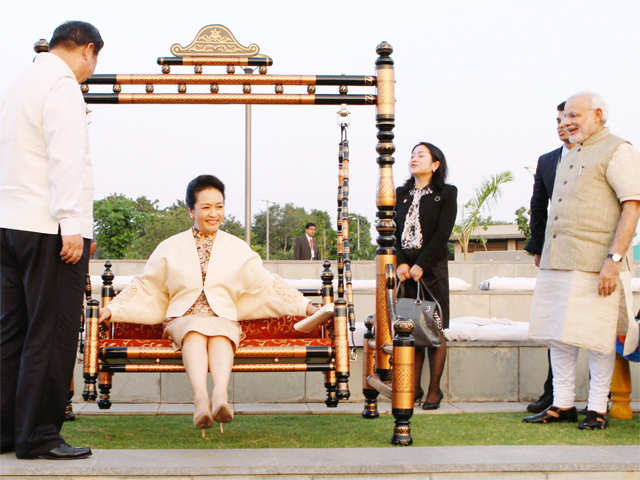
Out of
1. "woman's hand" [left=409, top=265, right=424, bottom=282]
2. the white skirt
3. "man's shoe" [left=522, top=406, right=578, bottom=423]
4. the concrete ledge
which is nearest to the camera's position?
the concrete ledge

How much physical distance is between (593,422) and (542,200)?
1596 mm

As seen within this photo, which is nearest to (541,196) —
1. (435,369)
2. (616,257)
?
(616,257)

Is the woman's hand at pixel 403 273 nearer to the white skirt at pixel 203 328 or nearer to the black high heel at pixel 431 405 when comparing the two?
the black high heel at pixel 431 405

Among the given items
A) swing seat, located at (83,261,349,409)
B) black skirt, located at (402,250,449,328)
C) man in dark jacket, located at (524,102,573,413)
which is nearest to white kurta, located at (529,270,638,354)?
man in dark jacket, located at (524,102,573,413)

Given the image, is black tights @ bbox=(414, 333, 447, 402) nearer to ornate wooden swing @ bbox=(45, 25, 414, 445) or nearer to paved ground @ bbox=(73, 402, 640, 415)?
paved ground @ bbox=(73, 402, 640, 415)

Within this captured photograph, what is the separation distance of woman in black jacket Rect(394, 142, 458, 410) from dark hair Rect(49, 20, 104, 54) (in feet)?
8.85

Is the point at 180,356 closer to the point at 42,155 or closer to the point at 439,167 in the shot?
the point at 42,155

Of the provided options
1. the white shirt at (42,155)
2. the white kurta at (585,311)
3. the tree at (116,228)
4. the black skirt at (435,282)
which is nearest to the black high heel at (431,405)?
the black skirt at (435,282)

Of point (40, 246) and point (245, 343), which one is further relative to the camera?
point (245, 343)

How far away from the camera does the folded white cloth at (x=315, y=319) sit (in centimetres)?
488

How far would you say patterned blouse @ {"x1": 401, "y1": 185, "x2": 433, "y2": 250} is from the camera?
606cm

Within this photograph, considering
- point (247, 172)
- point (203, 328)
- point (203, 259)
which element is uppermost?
point (247, 172)

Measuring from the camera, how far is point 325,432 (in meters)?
4.99

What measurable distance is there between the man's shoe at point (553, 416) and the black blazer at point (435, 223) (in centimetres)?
126
